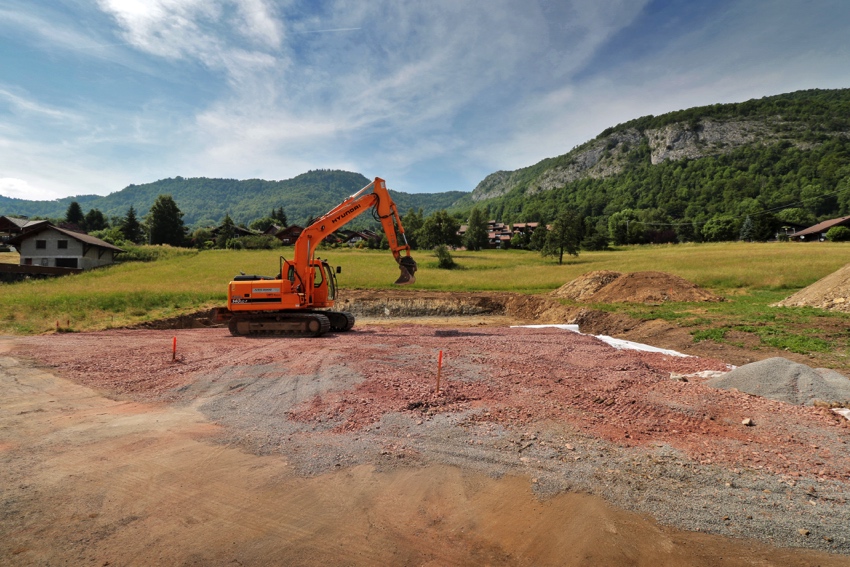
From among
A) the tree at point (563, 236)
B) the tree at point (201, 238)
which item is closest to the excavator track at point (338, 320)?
the tree at point (563, 236)

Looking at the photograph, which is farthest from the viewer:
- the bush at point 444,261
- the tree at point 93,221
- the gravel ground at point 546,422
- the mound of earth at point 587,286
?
the tree at point 93,221

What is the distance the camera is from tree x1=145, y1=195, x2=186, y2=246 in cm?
7312

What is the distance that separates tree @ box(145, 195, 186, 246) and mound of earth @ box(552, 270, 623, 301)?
228ft

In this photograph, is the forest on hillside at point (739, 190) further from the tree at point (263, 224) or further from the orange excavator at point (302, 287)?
the tree at point (263, 224)

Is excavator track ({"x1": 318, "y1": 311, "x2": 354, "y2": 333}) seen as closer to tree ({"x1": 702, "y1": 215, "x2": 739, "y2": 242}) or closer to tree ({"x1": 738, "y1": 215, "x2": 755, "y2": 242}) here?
tree ({"x1": 738, "y1": 215, "x2": 755, "y2": 242})

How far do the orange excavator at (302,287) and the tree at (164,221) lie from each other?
68.0 metres

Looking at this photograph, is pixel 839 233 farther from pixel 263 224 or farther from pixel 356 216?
pixel 263 224

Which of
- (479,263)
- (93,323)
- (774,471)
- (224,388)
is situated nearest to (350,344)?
(224,388)

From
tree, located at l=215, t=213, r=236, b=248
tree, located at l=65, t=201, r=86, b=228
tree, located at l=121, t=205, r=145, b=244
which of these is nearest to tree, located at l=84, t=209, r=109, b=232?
tree, located at l=65, t=201, r=86, b=228

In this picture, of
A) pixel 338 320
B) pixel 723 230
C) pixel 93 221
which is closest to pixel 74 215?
pixel 93 221

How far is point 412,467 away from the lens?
5.79 m

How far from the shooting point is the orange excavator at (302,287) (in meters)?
16.7

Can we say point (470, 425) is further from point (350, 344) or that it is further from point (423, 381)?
point (350, 344)

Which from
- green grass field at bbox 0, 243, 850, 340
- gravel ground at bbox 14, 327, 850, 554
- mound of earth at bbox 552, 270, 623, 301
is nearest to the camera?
gravel ground at bbox 14, 327, 850, 554
